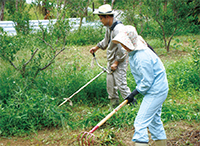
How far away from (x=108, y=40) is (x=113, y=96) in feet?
3.83

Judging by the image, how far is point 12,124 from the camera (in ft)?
13.4

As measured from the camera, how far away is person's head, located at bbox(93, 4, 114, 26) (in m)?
4.26

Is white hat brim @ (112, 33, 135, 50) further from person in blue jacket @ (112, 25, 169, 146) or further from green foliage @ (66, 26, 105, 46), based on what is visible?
green foliage @ (66, 26, 105, 46)

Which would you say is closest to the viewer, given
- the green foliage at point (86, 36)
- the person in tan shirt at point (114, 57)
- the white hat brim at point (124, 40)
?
the white hat brim at point (124, 40)

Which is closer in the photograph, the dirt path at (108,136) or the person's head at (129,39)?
the person's head at (129,39)

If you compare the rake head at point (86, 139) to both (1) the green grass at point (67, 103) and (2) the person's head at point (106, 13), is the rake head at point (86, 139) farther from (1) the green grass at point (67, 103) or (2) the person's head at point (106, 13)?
(2) the person's head at point (106, 13)

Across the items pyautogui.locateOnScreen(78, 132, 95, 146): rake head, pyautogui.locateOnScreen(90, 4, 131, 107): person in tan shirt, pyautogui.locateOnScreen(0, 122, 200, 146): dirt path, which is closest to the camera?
pyautogui.locateOnScreen(78, 132, 95, 146): rake head

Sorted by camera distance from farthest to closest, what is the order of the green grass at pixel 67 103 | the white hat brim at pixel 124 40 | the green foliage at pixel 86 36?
1. the green foliage at pixel 86 36
2. the green grass at pixel 67 103
3. the white hat brim at pixel 124 40

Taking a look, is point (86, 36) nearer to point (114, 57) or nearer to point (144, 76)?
point (114, 57)

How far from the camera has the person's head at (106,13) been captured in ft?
14.0

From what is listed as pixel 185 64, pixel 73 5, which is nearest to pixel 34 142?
pixel 185 64

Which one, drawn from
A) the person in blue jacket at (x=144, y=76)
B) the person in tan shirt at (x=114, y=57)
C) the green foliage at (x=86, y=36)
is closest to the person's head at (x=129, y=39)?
the person in blue jacket at (x=144, y=76)

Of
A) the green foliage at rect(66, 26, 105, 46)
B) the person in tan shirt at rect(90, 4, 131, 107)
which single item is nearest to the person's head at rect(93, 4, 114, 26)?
the person in tan shirt at rect(90, 4, 131, 107)

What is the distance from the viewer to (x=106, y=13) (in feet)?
13.9
